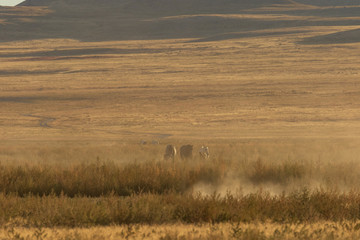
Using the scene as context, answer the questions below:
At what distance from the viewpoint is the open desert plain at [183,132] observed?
1215 cm

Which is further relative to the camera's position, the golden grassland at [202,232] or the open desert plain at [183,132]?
the open desert plain at [183,132]

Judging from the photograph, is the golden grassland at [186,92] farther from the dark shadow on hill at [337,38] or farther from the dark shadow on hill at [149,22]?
the dark shadow on hill at [149,22]

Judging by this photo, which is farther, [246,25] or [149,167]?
[246,25]

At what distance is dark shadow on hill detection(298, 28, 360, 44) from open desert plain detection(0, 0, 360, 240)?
10.5 inches

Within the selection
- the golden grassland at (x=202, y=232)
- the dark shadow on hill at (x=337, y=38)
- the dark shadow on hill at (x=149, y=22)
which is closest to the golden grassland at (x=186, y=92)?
the dark shadow on hill at (x=337, y=38)

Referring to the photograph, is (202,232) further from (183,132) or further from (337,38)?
(337,38)

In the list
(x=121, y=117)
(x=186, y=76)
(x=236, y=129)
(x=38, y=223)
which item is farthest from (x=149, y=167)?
(x=186, y=76)

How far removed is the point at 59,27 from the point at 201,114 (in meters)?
100

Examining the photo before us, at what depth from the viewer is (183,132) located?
38094 millimetres

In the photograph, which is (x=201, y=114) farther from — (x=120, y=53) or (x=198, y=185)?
(x=120, y=53)

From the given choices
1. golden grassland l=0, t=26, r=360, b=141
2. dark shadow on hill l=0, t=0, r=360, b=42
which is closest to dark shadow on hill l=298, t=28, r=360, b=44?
golden grassland l=0, t=26, r=360, b=141

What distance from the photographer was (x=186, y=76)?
67000 mm

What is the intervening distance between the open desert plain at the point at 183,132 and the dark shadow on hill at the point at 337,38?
0.27m

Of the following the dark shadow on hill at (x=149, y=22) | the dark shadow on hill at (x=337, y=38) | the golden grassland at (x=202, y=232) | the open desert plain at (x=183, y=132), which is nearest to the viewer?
the golden grassland at (x=202, y=232)
